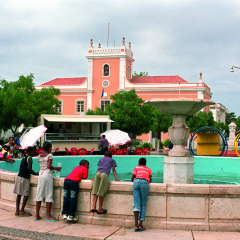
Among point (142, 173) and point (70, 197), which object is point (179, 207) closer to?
point (142, 173)

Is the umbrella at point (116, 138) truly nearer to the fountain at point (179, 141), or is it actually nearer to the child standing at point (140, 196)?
the fountain at point (179, 141)

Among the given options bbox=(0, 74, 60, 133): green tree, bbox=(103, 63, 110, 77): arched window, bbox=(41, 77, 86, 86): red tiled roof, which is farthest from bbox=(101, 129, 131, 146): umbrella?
bbox=(41, 77, 86, 86): red tiled roof

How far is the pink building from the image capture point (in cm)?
4419

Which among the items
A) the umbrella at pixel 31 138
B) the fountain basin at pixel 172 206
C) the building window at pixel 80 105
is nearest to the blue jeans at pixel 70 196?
the fountain basin at pixel 172 206

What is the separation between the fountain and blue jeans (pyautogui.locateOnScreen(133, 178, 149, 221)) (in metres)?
3.21

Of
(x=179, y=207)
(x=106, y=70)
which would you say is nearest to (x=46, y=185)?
(x=179, y=207)

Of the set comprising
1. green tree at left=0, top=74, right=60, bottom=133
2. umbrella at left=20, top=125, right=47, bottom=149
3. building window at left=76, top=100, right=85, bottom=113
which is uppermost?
building window at left=76, top=100, right=85, bottom=113

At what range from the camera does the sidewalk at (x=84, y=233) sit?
6.09 metres

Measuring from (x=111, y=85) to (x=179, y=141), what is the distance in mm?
36250

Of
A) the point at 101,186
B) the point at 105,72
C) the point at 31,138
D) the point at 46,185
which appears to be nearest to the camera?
the point at 101,186

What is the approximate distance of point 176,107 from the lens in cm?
980

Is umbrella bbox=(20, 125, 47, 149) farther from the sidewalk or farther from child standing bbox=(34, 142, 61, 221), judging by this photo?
the sidewalk

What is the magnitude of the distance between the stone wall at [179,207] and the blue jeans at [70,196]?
0.20 metres

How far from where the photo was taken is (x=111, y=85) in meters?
45.7
